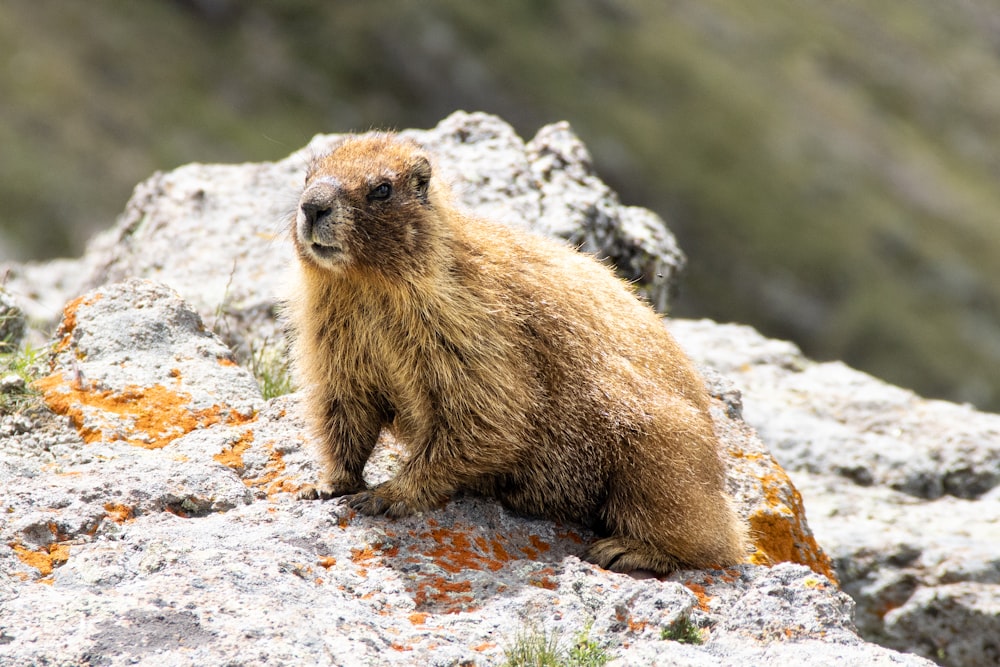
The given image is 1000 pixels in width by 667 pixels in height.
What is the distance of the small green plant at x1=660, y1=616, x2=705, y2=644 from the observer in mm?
5633

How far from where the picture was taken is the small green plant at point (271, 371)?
29.5ft

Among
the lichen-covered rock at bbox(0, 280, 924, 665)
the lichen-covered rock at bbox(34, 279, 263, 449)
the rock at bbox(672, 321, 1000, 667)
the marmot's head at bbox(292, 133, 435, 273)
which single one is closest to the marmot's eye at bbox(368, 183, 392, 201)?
the marmot's head at bbox(292, 133, 435, 273)

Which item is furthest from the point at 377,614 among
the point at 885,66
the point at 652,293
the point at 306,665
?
the point at 885,66

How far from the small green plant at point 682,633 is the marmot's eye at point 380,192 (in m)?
3.14

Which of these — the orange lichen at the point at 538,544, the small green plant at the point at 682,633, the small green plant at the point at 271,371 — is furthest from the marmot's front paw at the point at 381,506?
the small green plant at the point at 271,371

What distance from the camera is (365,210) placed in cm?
692

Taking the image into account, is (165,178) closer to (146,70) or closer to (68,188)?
(68,188)

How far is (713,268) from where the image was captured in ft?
185

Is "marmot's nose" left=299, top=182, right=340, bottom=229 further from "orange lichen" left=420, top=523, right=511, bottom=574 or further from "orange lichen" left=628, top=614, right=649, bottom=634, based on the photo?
"orange lichen" left=628, top=614, right=649, bottom=634

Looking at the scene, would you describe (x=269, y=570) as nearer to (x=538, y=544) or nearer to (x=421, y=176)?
(x=538, y=544)

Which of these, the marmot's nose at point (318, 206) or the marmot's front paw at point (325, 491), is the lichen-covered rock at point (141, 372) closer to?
the marmot's front paw at point (325, 491)

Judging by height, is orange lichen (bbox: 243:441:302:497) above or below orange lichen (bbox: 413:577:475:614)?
above

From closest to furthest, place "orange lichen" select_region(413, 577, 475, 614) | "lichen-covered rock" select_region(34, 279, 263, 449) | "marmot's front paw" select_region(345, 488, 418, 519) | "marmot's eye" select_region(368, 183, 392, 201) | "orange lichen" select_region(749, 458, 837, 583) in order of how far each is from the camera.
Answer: "orange lichen" select_region(413, 577, 475, 614) → "marmot's front paw" select_region(345, 488, 418, 519) → "marmot's eye" select_region(368, 183, 392, 201) → "lichen-covered rock" select_region(34, 279, 263, 449) → "orange lichen" select_region(749, 458, 837, 583)

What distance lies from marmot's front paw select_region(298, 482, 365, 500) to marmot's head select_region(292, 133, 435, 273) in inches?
54.3
